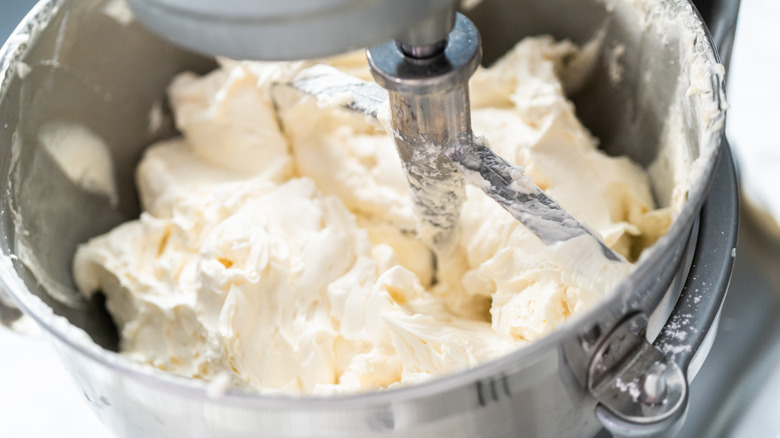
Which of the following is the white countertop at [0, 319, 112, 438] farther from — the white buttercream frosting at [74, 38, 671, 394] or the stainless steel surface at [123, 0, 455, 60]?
the stainless steel surface at [123, 0, 455, 60]

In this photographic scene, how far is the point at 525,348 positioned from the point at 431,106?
0.63 ft

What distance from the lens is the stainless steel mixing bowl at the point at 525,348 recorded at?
0.48 metres

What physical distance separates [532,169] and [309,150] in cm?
26

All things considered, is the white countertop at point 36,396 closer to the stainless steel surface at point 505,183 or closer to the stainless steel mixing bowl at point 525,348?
the stainless steel mixing bowl at point 525,348

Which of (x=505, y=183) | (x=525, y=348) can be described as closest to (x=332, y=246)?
(x=505, y=183)

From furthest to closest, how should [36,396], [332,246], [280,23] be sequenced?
[36,396], [332,246], [280,23]

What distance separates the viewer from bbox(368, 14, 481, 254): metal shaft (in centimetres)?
51

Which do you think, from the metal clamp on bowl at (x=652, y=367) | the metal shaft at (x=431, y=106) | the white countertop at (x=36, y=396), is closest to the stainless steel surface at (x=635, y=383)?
the metal clamp on bowl at (x=652, y=367)

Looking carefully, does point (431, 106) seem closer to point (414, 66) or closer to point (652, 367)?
point (414, 66)

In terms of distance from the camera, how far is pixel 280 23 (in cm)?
38

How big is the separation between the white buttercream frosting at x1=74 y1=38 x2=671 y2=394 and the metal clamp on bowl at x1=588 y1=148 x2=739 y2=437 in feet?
0.22

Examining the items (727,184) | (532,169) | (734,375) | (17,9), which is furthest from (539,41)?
(17,9)

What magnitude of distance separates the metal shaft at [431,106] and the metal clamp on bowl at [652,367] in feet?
0.63

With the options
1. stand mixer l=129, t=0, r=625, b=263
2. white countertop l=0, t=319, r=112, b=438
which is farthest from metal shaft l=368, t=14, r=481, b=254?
white countertop l=0, t=319, r=112, b=438
